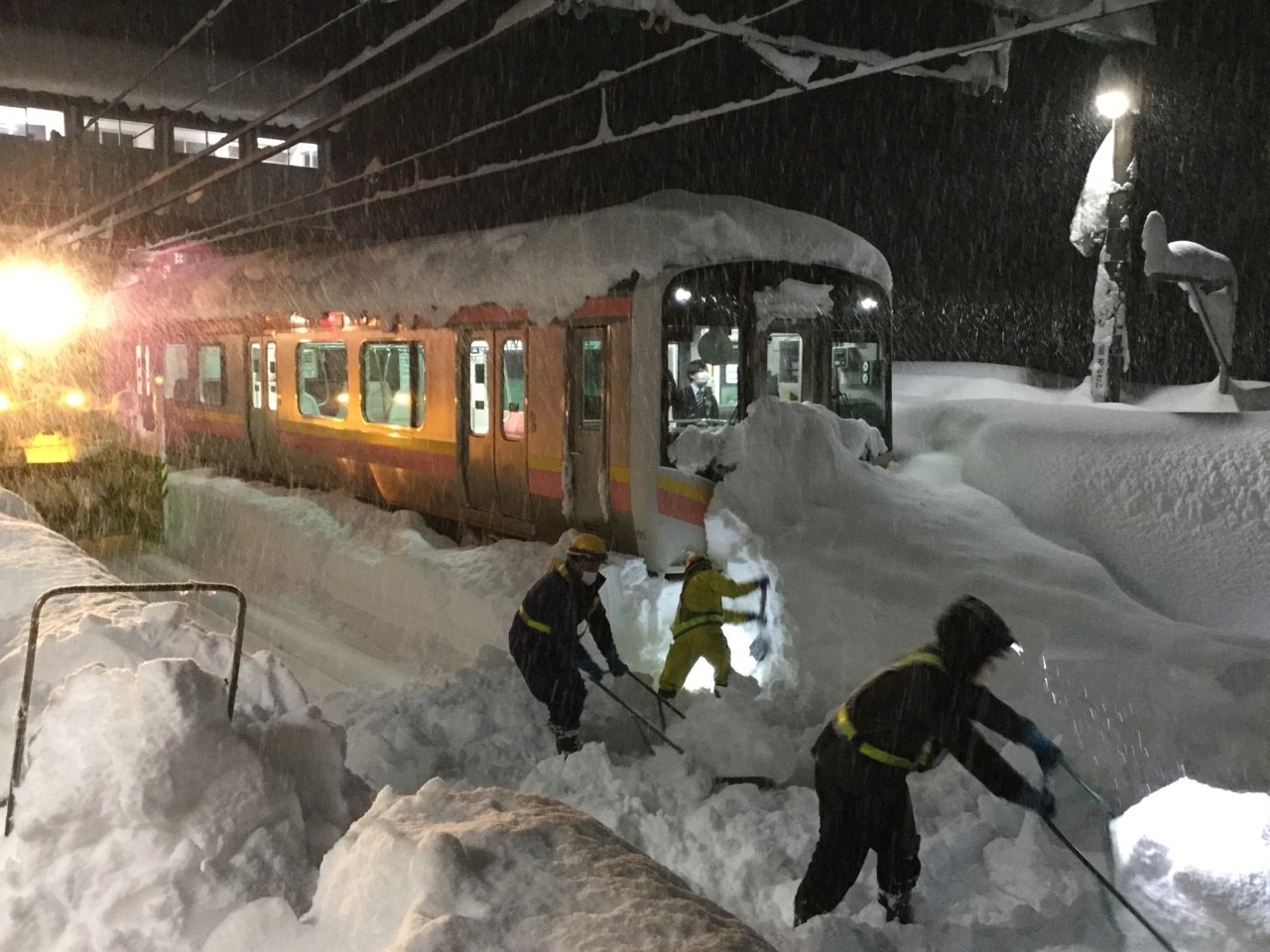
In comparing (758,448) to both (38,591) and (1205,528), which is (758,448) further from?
(38,591)

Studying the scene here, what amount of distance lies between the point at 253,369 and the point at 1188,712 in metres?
12.2

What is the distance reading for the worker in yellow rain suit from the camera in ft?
23.6

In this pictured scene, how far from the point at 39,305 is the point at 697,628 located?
59.9 ft

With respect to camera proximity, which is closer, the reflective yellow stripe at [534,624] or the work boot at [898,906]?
the work boot at [898,906]

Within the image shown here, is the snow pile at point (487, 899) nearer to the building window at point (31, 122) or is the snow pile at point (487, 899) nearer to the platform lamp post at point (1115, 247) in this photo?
the platform lamp post at point (1115, 247)

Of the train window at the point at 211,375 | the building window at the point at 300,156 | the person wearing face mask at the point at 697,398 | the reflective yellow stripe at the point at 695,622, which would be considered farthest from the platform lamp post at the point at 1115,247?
the building window at the point at 300,156

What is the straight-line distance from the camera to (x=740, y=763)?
619 cm

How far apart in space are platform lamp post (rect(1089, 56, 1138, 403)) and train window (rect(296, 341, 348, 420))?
8.34 metres

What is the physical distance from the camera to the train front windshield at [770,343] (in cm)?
874

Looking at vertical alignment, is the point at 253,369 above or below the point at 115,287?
below

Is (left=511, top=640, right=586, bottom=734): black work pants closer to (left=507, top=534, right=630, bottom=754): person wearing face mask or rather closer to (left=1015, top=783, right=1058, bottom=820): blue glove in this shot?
(left=507, top=534, right=630, bottom=754): person wearing face mask

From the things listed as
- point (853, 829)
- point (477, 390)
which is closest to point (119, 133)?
point (477, 390)

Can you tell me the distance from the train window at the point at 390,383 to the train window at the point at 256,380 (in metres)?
3.15

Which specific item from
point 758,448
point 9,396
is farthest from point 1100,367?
point 9,396
